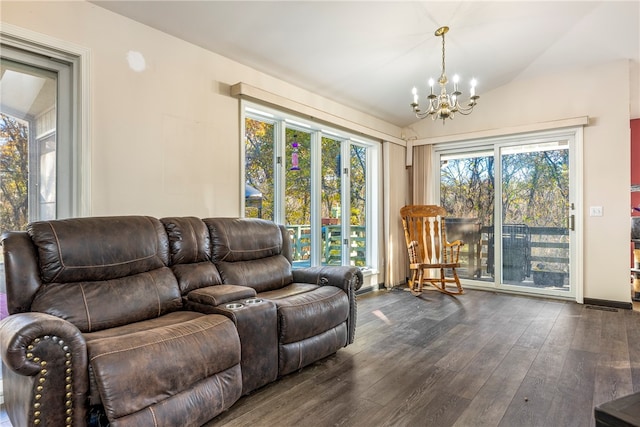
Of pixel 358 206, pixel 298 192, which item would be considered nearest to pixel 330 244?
pixel 358 206

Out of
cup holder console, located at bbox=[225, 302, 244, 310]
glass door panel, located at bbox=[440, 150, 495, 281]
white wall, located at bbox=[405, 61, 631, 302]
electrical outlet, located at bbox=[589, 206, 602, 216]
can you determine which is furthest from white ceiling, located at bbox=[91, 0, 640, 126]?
cup holder console, located at bbox=[225, 302, 244, 310]

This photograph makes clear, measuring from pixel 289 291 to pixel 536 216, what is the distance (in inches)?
147

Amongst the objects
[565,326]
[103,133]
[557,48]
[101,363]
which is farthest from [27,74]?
[557,48]

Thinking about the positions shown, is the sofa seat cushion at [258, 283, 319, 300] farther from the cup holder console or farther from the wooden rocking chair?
the wooden rocking chair

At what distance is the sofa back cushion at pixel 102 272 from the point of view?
1775 mm

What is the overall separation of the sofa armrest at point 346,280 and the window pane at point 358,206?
192 cm

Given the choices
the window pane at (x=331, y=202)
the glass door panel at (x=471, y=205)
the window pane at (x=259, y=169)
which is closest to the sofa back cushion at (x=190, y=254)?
the window pane at (x=259, y=169)

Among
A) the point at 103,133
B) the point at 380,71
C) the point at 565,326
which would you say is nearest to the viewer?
the point at 103,133

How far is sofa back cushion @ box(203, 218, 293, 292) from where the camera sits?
2.58 metres

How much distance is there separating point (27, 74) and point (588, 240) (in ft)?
18.2

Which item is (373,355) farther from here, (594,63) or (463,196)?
(594,63)

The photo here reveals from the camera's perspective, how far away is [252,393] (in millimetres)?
2072

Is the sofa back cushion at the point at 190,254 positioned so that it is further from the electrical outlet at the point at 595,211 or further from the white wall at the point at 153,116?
the electrical outlet at the point at 595,211

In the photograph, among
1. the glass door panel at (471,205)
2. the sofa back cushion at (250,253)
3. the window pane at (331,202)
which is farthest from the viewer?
the glass door panel at (471,205)
